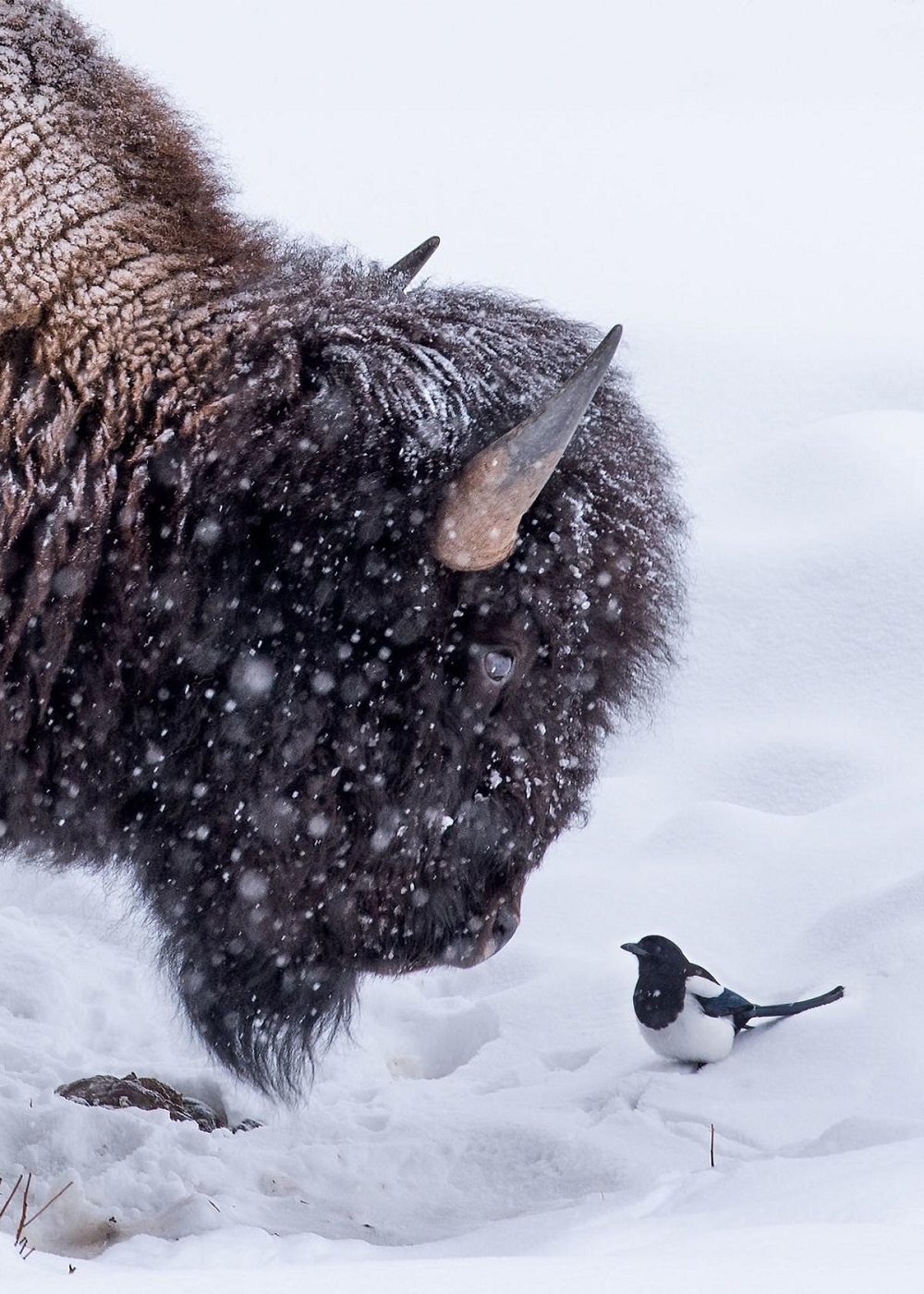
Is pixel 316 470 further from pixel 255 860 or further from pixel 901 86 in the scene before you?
pixel 901 86

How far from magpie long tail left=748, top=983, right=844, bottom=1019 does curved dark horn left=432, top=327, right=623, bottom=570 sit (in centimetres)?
158

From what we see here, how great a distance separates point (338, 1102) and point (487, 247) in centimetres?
1087

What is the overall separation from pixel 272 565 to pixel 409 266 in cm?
86

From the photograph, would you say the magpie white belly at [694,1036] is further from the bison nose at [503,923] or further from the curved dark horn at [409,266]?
the curved dark horn at [409,266]

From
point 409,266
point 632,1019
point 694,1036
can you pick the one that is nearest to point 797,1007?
point 694,1036

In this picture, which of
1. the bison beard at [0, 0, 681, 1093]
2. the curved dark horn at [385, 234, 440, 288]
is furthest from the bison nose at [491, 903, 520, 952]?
the curved dark horn at [385, 234, 440, 288]

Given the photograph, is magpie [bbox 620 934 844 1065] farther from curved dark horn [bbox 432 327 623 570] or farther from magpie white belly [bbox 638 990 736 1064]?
curved dark horn [bbox 432 327 623 570]

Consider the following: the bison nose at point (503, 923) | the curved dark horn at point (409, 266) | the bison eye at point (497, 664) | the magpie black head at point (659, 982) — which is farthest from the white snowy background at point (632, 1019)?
the bison eye at point (497, 664)

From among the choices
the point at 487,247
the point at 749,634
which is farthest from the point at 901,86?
the point at 749,634

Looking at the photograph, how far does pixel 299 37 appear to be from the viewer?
60.1 ft

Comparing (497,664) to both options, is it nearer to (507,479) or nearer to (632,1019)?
(507,479)

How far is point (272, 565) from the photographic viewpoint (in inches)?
85.7

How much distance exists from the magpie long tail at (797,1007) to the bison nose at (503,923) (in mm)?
1016

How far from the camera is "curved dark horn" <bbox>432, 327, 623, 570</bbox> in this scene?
193 cm
